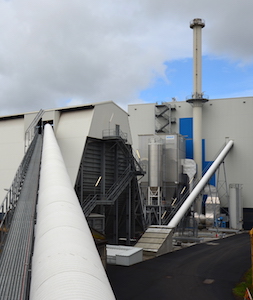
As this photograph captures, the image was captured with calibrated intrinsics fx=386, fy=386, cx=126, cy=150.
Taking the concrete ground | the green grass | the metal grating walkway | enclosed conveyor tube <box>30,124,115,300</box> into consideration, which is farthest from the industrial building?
the green grass

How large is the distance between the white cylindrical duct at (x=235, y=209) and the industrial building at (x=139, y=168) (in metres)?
0.11

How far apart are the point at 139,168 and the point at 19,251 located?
22443 millimetres

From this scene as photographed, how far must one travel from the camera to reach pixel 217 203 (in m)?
42.5

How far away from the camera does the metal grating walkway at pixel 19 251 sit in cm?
843

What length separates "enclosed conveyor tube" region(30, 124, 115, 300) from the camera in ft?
18.0

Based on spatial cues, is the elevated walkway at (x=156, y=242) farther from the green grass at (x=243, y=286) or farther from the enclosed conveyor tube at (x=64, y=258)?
the enclosed conveyor tube at (x=64, y=258)

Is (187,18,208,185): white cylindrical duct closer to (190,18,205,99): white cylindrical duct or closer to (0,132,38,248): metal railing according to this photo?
(190,18,205,99): white cylindrical duct

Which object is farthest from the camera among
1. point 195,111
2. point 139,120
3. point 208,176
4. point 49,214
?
point 139,120

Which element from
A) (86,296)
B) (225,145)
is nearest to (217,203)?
(225,145)

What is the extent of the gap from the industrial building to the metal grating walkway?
0.04 m

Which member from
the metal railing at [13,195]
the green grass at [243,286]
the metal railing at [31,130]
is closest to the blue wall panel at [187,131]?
the metal railing at [31,130]

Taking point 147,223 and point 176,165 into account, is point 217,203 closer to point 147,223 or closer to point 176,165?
point 176,165

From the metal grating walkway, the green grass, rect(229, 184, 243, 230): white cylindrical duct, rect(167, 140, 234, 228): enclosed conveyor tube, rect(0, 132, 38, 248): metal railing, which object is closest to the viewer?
the metal grating walkway

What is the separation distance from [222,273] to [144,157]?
74.3 feet
